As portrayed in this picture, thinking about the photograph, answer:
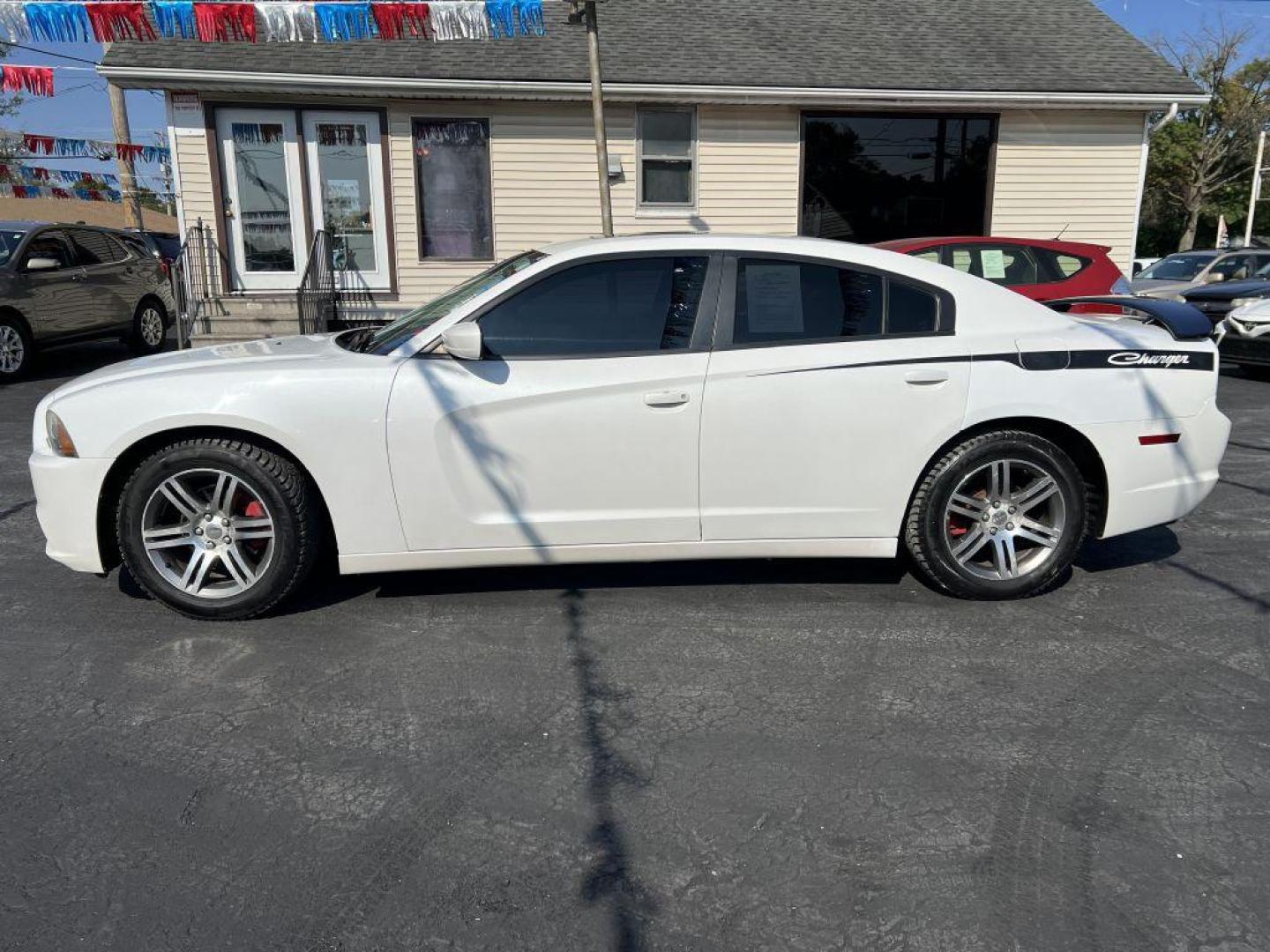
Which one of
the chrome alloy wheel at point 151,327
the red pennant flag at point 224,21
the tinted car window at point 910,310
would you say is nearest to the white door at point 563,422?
the tinted car window at point 910,310

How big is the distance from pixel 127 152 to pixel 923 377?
52.9 feet

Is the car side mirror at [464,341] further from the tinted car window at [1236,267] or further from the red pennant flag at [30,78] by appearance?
the tinted car window at [1236,267]

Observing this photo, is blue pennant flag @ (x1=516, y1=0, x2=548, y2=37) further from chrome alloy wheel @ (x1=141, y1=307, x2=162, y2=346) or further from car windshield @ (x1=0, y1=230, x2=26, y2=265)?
chrome alloy wheel @ (x1=141, y1=307, x2=162, y2=346)

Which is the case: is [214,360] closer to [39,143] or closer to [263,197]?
[263,197]

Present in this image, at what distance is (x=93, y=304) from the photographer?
11844mm

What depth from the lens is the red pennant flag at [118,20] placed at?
9.77 meters

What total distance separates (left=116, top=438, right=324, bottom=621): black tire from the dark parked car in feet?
27.2

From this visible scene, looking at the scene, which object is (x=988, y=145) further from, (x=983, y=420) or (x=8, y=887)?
(x=8, y=887)

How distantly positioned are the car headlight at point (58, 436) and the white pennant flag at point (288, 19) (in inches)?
310

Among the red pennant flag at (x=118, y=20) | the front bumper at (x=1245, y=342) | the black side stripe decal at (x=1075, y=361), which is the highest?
the red pennant flag at (x=118, y=20)

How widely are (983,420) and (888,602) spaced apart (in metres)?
0.90

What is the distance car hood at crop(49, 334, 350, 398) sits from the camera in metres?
3.99

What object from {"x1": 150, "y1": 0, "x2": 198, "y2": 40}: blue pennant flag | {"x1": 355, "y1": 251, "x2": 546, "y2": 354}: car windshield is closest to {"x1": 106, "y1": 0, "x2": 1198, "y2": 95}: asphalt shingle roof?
{"x1": 150, "y1": 0, "x2": 198, "y2": 40}: blue pennant flag

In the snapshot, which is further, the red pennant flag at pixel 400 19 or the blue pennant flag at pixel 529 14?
the red pennant flag at pixel 400 19
